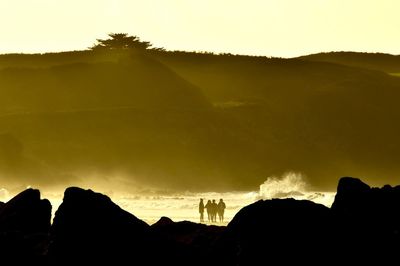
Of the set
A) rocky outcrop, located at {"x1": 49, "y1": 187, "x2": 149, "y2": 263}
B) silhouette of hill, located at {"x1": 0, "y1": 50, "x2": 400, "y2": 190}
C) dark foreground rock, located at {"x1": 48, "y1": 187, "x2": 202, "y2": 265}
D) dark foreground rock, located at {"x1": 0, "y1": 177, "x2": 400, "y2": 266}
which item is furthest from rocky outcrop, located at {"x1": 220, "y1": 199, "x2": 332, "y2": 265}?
silhouette of hill, located at {"x1": 0, "y1": 50, "x2": 400, "y2": 190}

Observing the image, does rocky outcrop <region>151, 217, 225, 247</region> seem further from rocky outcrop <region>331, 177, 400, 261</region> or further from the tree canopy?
the tree canopy

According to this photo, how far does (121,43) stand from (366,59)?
43.4m

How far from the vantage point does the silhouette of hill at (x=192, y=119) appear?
12262 cm

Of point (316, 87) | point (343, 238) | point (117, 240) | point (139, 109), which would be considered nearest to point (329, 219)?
point (343, 238)

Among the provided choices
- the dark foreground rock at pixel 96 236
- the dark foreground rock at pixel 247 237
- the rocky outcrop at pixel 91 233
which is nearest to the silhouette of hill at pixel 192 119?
the dark foreground rock at pixel 247 237

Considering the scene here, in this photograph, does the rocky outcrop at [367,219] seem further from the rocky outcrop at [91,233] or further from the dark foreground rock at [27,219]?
the dark foreground rock at [27,219]

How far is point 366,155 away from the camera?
444 feet

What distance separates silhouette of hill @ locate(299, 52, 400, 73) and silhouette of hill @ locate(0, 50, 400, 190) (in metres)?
16.9

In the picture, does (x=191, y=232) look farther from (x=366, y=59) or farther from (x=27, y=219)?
(x=366, y=59)

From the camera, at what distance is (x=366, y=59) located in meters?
191

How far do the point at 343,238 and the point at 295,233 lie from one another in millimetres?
771

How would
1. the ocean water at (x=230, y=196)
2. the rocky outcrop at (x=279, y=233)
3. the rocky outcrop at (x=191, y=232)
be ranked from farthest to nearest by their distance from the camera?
the ocean water at (x=230, y=196) < the rocky outcrop at (x=191, y=232) < the rocky outcrop at (x=279, y=233)

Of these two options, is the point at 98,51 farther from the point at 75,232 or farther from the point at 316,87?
the point at 75,232

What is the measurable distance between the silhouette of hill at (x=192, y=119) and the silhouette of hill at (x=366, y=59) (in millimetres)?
16886
